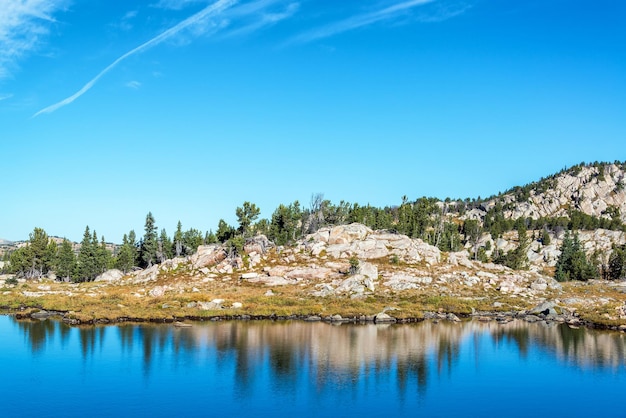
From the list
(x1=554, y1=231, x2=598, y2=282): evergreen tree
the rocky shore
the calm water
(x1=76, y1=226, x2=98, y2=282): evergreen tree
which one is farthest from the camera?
(x1=76, y1=226, x2=98, y2=282): evergreen tree

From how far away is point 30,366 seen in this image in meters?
55.0

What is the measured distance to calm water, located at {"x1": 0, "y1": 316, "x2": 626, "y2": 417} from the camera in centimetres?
4425

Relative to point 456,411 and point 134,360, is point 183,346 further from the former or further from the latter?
point 456,411

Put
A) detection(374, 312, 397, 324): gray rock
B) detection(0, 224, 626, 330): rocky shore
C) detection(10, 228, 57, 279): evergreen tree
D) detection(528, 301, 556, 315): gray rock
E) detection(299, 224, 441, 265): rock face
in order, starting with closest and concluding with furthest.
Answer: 1. detection(374, 312, 397, 324): gray rock
2. detection(0, 224, 626, 330): rocky shore
3. detection(528, 301, 556, 315): gray rock
4. detection(299, 224, 441, 265): rock face
5. detection(10, 228, 57, 279): evergreen tree

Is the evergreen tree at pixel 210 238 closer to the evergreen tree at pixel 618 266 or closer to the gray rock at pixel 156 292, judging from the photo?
the gray rock at pixel 156 292

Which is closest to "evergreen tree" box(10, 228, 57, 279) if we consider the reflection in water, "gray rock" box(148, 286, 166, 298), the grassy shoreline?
the grassy shoreline

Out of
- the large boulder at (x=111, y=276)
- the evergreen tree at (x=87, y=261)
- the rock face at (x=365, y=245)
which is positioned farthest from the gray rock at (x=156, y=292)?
the evergreen tree at (x=87, y=261)

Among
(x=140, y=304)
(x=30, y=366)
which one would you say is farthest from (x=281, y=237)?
(x=30, y=366)

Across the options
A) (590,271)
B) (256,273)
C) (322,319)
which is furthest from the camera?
(590,271)

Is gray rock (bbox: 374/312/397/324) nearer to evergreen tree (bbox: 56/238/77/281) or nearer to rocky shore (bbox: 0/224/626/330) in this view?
rocky shore (bbox: 0/224/626/330)

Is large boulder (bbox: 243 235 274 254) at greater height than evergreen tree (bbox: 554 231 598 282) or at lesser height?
greater

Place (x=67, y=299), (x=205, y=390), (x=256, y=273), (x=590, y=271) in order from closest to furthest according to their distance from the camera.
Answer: (x=205, y=390)
(x=67, y=299)
(x=256, y=273)
(x=590, y=271)

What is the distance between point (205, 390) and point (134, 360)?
14.5 meters

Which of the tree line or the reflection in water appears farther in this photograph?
the tree line
